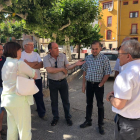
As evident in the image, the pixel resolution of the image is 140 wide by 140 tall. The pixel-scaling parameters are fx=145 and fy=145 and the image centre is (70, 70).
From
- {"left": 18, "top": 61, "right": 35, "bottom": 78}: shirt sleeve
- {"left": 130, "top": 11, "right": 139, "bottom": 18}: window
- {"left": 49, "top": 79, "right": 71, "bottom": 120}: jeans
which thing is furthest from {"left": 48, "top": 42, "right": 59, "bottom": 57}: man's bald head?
{"left": 130, "top": 11, "right": 139, "bottom": 18}: window

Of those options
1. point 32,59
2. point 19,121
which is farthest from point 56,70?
point 19,121

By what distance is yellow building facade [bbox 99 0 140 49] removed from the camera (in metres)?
34.2

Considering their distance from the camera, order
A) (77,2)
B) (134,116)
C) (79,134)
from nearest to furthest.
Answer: (134,116), (79,134), (77,2)

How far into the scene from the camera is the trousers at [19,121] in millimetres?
2195

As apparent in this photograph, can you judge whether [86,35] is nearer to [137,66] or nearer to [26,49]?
[26,49]

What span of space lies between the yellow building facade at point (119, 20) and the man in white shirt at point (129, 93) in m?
34.9

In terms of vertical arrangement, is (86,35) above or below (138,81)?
above

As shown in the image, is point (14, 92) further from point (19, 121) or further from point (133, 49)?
point (133, 49)

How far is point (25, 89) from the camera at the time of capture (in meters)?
2.11

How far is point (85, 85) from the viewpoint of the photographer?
3404mm

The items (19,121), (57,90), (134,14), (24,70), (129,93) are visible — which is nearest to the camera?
(129,93)

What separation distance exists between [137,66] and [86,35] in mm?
13216

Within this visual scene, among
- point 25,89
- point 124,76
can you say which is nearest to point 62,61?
point 25,89

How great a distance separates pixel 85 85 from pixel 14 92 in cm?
172
